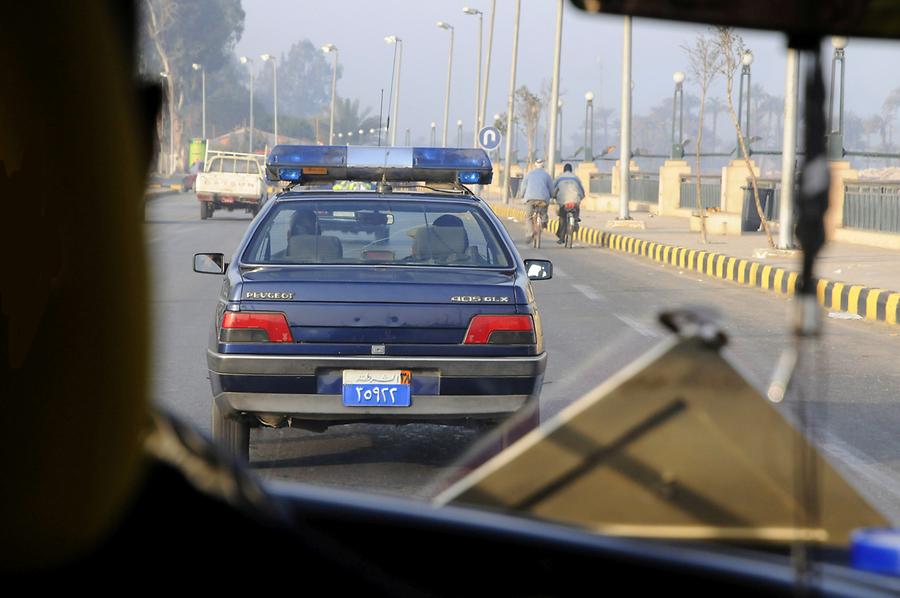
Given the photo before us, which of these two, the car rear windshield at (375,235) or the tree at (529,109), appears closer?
the car rear windshield at (375,235)

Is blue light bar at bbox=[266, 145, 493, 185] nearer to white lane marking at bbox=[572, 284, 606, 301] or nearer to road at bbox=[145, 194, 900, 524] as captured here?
road at bbox=[145, 194, 900, 524]

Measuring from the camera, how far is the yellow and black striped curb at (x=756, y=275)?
14.3m

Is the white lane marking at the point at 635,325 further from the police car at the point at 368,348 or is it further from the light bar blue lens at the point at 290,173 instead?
the police car at the point at 368,348

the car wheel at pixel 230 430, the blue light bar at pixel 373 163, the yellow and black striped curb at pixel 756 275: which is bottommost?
the car wheel at pixel 230 430

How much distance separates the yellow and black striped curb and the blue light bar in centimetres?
349

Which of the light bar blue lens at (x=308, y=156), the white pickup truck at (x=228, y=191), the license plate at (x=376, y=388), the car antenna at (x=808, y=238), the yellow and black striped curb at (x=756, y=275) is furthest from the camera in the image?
the white pickup truck at (x=228, y=191)

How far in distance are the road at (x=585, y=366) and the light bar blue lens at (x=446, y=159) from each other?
58.3 inches

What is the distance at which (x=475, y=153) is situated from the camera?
851 centimetres

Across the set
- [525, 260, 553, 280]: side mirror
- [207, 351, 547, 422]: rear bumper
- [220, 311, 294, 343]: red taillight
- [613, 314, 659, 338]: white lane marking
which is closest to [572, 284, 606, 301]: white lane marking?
[613, 314, 659, 338]: white lane marking

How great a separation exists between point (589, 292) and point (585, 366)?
13760 mm

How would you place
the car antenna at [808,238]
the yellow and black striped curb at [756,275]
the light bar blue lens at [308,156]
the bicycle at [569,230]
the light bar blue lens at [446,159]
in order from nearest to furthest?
the car antenna at [808,238] → the light bar blue lens at [308,156] → the light bar blue lens at [446,159] → the yellow and black striped curb at [756,275] → the bicycle at [569,230]

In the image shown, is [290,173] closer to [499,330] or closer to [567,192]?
[499,330]

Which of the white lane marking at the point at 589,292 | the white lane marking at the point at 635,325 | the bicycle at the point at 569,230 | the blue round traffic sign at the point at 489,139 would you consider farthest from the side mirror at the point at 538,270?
the blue round traffic sign at the point at 489,139

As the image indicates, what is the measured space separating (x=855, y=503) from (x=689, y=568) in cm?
20
